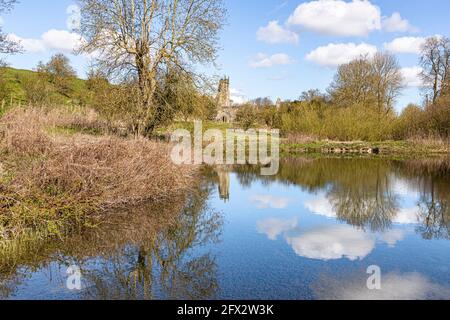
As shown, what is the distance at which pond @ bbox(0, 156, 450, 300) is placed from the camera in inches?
205

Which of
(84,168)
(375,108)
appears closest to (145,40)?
(84,168)

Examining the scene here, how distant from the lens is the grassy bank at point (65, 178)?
6816 millimetres

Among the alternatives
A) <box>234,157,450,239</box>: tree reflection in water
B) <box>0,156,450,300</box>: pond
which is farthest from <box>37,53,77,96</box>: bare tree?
<box>0,156,450,300</box>: pond

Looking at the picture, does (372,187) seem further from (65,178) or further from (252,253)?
→ (65,178)

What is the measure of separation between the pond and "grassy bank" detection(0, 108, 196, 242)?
45 cm

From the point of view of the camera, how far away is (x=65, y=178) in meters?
7.95

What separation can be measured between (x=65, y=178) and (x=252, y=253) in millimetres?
3864

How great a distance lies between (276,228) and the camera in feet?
28.2

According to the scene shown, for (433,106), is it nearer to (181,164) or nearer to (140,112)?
(140,112)

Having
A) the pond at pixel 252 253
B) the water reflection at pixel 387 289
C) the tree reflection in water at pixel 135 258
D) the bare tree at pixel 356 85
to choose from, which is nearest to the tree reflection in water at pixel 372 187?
the pond at pixel 252 253

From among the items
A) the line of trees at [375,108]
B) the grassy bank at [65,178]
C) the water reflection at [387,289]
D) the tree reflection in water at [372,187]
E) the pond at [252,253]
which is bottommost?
the water reflection at [387,289]

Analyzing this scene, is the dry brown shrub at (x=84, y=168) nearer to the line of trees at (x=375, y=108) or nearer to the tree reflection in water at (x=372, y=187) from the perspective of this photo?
the tree reflection in water at (x=372, y=187)

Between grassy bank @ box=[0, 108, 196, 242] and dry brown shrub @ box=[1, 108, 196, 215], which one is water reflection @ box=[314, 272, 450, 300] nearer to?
grassy bank @ box=[0, 108, 196, 242]

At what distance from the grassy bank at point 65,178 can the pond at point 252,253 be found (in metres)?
0.45
